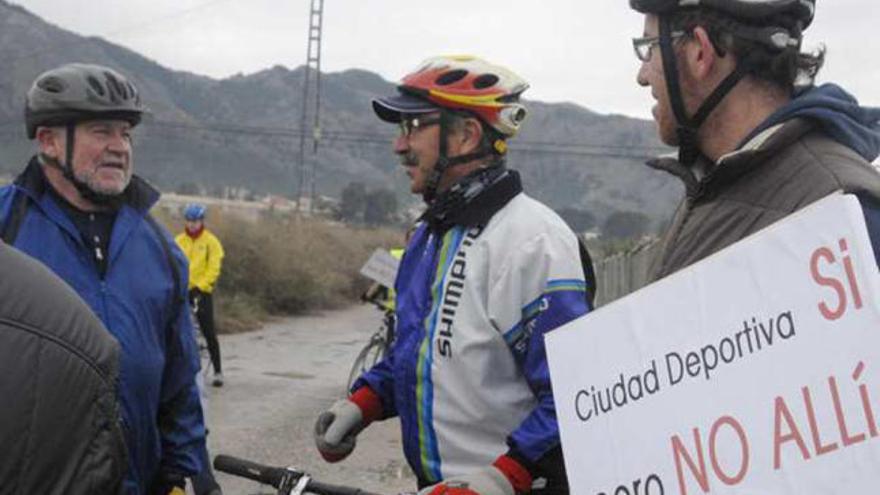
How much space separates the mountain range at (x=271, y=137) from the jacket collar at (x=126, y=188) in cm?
8565

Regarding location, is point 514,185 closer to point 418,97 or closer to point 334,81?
point 418,97

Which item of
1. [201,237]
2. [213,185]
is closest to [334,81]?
[213,185]

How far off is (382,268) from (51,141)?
8004 millimetres

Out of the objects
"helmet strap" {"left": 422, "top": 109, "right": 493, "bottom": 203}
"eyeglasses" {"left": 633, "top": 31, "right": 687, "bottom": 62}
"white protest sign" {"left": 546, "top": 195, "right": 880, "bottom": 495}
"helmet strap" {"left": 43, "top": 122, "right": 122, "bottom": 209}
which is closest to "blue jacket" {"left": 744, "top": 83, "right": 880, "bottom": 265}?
"eyeglasses" {"left": 633, "top": 31, "right": 687, "bottom": 62}

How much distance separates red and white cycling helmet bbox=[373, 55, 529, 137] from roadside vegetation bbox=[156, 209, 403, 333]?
17375mm

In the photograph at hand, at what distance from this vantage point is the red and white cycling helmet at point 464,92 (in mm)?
3264

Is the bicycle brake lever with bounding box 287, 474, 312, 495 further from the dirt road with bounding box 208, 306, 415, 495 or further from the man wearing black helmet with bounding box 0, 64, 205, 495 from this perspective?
the man wearing black helmet with bounding box 0, 64, 205, 495

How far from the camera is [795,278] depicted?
1.67 meters

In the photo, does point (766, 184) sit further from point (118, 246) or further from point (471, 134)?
point (118, 246)

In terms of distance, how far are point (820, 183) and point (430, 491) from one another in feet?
3.79

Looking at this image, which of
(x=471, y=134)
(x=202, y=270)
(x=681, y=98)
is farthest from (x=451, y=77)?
(x=202, y=270)

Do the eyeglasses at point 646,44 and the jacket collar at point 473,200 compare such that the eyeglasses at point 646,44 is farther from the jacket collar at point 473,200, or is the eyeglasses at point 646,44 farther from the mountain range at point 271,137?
the mountain range at point 271,137

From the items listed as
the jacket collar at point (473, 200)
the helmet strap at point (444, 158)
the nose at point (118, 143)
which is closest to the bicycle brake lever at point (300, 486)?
the jacket collar at point (473, 200)

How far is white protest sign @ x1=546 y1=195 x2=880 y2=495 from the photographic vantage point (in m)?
1.55
